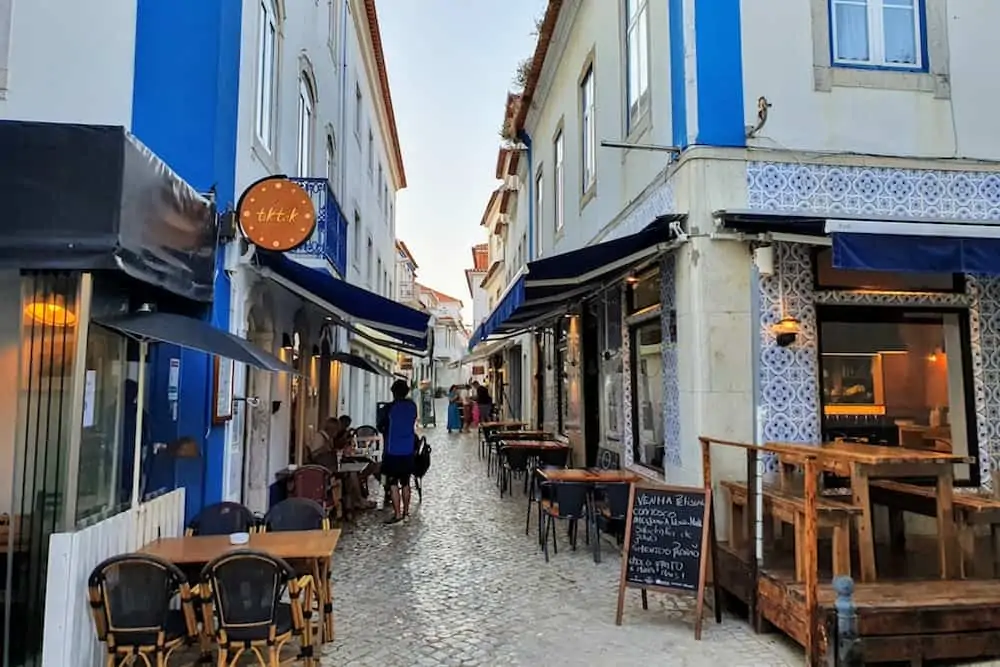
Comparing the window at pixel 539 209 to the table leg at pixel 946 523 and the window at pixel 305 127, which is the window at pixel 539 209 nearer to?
the window at pixel 305 127

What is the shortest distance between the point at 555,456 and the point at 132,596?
7578mm

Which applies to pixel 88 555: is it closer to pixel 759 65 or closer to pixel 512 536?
pixel 512 536

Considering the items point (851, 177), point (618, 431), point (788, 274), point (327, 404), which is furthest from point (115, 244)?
point (327, 404)

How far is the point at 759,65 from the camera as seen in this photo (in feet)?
22.6

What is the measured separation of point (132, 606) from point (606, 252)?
192 inches

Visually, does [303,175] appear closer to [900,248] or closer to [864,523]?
[900,248]

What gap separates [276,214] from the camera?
22.4ft

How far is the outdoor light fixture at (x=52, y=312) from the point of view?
444 centimetres

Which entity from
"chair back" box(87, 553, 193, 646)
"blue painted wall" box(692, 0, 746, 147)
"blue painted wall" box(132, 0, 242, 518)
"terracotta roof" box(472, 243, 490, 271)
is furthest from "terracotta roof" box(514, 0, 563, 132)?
"terracotta roof" box(472, 243, 490, 271)

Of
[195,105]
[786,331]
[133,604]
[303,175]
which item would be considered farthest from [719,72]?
[303,175]

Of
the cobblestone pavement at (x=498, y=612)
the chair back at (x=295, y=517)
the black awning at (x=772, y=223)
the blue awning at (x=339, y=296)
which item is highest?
the black awning at (x=772, y=223)

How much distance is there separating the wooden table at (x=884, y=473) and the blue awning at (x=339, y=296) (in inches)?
174

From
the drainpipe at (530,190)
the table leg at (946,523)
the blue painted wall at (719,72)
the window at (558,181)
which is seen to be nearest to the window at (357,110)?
the drainpipe at (530,190)

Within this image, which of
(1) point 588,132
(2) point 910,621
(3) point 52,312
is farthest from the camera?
(1) point 588,132
